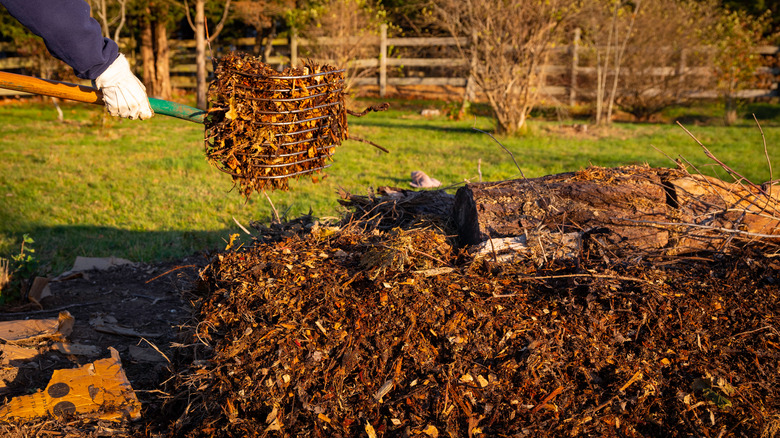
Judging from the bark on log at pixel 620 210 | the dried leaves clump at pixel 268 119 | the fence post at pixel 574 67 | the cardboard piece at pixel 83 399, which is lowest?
the cardboard piece at pixel 83 399

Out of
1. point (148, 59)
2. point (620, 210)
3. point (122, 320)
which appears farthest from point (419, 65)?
point (620, 210)

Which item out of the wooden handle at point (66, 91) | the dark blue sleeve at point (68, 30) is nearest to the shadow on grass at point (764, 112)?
the wooden handle at point (66, 91)

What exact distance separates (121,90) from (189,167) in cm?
532

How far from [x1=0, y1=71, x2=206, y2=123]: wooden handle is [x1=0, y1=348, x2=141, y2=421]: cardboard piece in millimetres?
1224

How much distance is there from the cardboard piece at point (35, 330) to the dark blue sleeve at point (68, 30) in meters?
1.35

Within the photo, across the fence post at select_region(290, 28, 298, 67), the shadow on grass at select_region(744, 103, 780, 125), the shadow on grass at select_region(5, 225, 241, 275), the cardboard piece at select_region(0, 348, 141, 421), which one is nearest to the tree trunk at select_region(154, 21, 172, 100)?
the fence post at select_region(290, 28, 298, 67)

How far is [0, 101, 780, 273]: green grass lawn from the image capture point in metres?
5.06

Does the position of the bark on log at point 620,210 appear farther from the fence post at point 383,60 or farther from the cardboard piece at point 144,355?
the fence post at point 383,60

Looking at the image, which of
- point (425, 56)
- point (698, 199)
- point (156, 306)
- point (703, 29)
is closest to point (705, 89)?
point (703, 29)

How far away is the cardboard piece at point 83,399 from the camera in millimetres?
2199

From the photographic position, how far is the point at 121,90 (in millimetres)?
2625

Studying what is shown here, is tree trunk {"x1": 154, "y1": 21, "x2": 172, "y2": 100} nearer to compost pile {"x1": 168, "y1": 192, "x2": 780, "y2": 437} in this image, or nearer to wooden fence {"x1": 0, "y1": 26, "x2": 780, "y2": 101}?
wooden fence {"x1": 0, "y1": 26, "x2": 780, "y2": 101}

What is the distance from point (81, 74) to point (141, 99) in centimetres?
30

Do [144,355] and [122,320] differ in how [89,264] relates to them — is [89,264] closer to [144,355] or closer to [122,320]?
[122,320]
